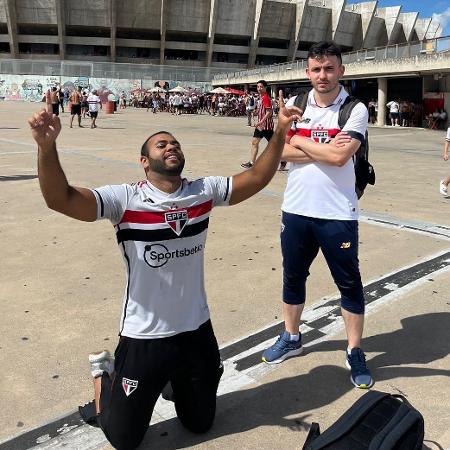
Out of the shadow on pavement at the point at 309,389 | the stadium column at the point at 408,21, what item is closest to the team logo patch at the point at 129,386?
the shadow on pavement at the point at 309,389

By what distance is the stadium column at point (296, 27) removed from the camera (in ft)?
218

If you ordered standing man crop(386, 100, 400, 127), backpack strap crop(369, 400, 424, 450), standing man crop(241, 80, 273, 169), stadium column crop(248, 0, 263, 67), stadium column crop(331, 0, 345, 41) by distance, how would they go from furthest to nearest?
1. stadium column crop(331, 0, 345, 41)
2. stadium column crop(248, 0, 263, 67)
3. standing man crop(386, 100, 400, 127)
4. standing man crop(241, 80, 273, 169)
5. backpack strap crop(369, 400, 424, 450)

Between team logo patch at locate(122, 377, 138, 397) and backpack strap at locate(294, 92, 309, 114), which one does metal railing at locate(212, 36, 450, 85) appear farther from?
team logo patch at locate(122, 377, 138, 397)

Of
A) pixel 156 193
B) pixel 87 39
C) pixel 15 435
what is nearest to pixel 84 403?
pixel 15 435

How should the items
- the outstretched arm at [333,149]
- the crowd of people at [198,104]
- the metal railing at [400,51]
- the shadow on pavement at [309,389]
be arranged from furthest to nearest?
the crowd of people at [198,104] < the metal railing at [400,51] < the outstretched arm at [333,149] < the shadow on pavement at [309,389]

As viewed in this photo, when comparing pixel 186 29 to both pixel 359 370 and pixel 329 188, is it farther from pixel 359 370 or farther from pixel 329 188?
pixel 359 370

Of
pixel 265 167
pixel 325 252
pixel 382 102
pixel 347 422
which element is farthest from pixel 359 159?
pixel 382 102

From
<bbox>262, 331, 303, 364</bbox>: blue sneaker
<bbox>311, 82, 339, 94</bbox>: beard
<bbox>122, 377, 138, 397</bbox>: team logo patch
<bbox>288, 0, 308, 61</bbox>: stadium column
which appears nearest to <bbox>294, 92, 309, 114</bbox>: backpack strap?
<bbox>311, 82, 339, 94</bbox>: beard

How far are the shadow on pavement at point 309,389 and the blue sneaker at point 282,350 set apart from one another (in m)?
0.15

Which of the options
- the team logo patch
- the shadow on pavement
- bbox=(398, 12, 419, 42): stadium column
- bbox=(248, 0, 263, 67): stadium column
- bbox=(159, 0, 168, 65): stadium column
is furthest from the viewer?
bbox=(398, 12, 419, 42): stadium column

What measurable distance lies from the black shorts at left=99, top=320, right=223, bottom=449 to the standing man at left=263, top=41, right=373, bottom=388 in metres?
0.99

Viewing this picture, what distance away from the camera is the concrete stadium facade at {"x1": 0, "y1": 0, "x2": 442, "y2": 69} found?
62844 mm

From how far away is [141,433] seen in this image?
93.7 inches

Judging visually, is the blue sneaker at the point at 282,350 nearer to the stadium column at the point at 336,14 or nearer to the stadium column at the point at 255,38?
the stadium column at the point at 255,38
